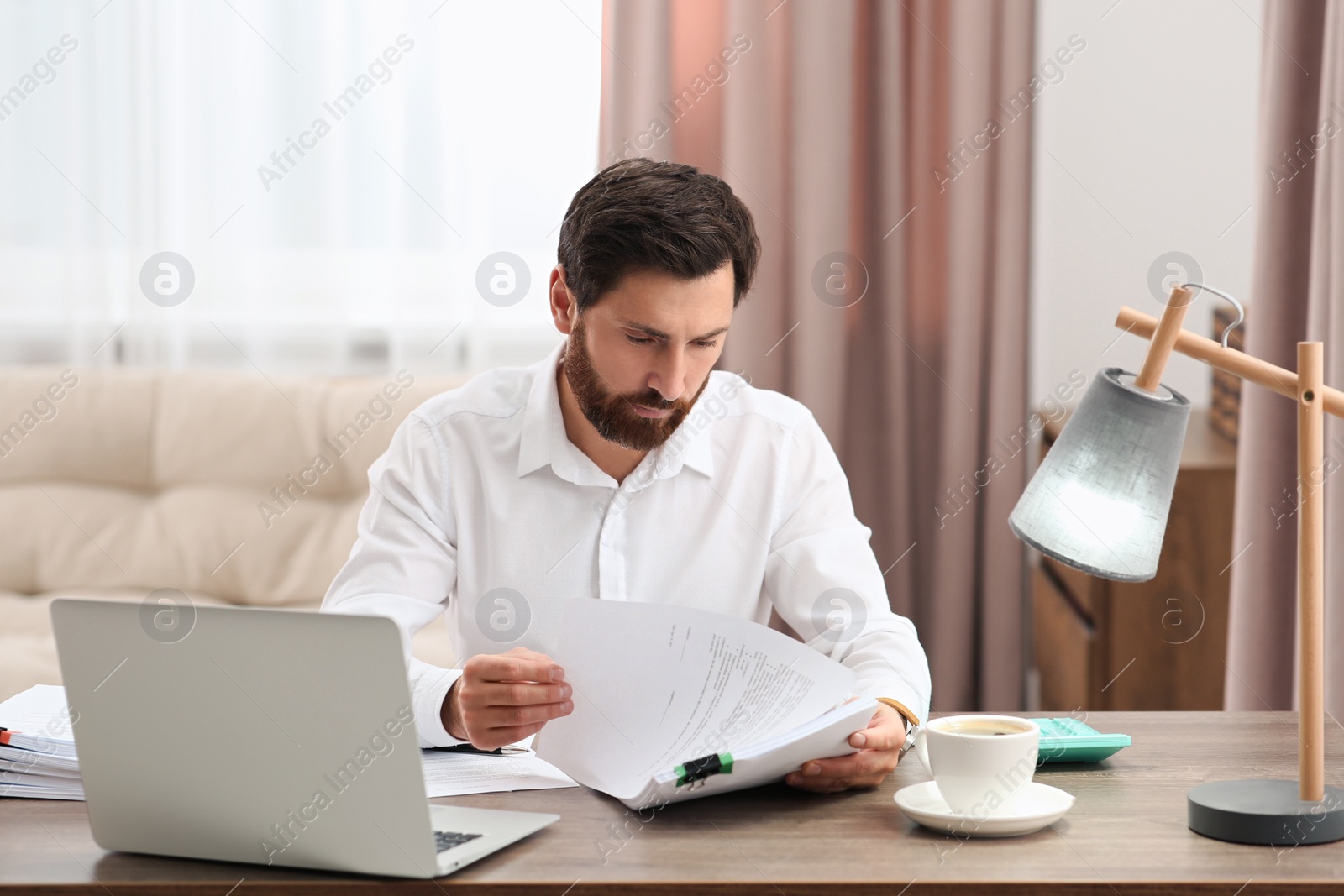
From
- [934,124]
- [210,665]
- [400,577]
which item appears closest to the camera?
[210,665]

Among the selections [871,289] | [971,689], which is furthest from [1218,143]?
[971,689]

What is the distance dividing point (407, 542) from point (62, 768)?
0.46 m

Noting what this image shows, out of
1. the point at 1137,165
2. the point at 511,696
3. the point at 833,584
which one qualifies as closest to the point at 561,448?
the point at 833,584

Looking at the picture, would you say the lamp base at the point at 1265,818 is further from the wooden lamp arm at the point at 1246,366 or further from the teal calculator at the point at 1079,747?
the wooden lamp arm at the point at 1246,366

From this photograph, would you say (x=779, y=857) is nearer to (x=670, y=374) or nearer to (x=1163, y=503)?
(x=1163, y=503)

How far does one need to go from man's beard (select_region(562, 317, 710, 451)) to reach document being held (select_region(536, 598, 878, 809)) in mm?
383

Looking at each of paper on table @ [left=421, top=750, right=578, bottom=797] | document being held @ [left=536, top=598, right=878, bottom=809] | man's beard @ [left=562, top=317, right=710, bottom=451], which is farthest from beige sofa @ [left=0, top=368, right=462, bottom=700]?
document being held @ [left=536, top=598, right=878, bottom=809]

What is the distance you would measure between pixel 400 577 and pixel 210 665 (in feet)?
1.79

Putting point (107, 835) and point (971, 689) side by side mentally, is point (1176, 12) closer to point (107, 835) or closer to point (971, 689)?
point (971, 689)

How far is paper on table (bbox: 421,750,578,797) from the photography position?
0.96 meters

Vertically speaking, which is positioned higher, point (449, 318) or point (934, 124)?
point (934, 124)

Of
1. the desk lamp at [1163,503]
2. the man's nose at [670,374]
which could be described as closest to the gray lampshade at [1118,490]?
the desk lamp at [1163,503]

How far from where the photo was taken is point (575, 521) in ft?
4.62

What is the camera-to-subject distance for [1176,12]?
259cm
